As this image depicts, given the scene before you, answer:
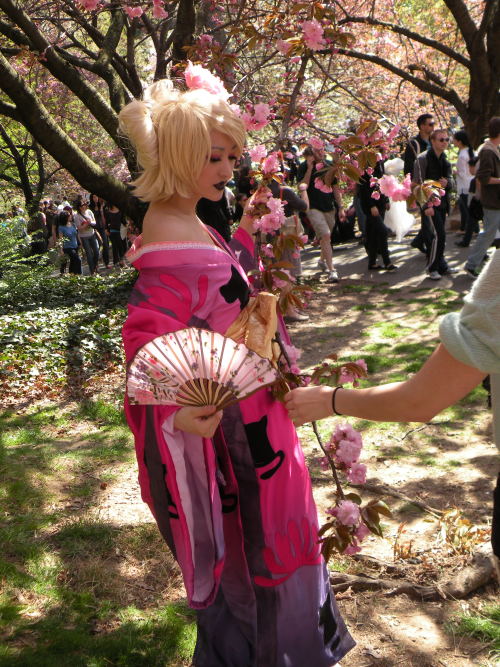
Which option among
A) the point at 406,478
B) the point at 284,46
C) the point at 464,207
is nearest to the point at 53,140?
the point at 284,46

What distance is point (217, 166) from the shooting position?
2328 mm

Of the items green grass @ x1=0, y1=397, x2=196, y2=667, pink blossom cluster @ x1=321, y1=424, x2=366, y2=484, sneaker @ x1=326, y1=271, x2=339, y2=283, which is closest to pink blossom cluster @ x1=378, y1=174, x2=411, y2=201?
pink blossom cluster @ x1=321, y1=424, x2=366, y2=484

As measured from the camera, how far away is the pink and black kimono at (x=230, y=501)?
2195mm

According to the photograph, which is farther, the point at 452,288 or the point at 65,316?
the point at 452,288

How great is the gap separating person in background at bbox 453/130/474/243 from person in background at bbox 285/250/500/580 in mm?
9628

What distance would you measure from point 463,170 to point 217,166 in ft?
32.0

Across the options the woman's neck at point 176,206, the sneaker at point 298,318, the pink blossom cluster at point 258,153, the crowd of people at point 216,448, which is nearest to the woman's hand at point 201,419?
the crowd of people at point 216,448

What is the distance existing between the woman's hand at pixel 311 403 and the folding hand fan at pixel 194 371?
0.10m

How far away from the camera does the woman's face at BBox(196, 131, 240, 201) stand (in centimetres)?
232

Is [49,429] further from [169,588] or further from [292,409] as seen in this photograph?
[292,409]

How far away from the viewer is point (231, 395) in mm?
2041

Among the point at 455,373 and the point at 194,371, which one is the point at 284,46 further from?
the point at 455,373

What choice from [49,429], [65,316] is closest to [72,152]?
[65,316]

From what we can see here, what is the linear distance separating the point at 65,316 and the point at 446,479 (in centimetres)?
530
